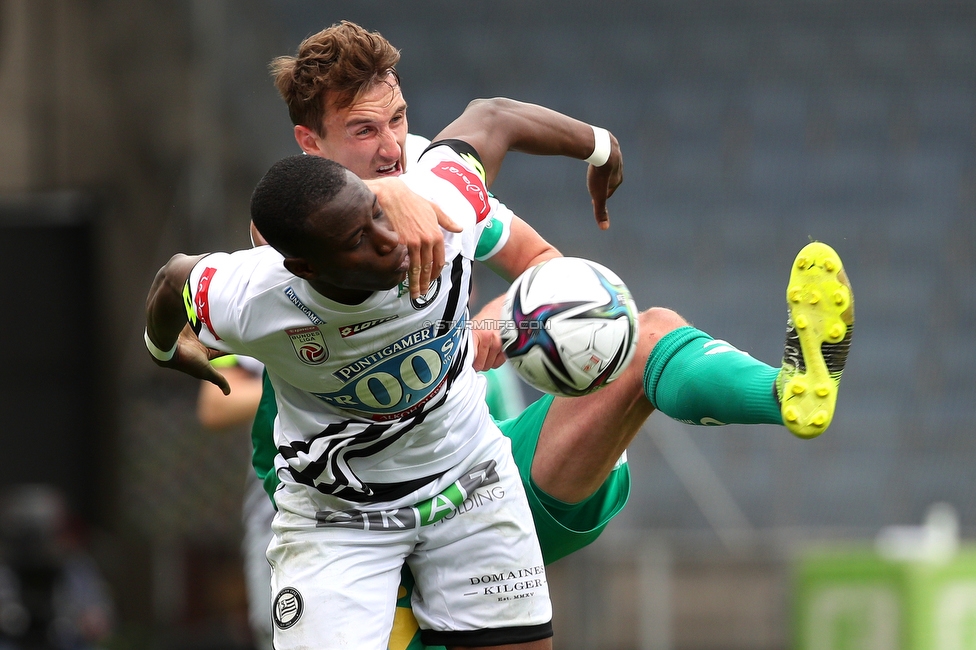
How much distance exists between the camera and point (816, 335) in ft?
9.59

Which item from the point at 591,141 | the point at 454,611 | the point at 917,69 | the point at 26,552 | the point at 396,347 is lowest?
the point at 26,552

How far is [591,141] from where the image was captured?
362 cm

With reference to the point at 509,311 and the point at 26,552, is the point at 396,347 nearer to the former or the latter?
the point at 509,311

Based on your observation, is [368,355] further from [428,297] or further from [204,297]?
[204,297]

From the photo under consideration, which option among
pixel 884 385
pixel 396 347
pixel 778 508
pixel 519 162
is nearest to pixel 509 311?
pixel 396 347

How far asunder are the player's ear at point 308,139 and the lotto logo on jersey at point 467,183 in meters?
0.43

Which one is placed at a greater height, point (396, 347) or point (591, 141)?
point (591, 141)

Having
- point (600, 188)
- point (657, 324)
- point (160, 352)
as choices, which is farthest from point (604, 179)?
point (160, 352)

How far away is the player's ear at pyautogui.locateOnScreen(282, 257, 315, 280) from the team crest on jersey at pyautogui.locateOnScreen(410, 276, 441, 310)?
27 centimetres

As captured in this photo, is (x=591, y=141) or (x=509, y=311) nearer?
(x=509, y=311)

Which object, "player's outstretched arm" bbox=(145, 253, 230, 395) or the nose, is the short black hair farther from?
the nose

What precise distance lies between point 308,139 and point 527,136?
1.94ft

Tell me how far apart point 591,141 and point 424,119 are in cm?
759

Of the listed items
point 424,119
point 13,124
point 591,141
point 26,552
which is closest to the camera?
point 591,141
